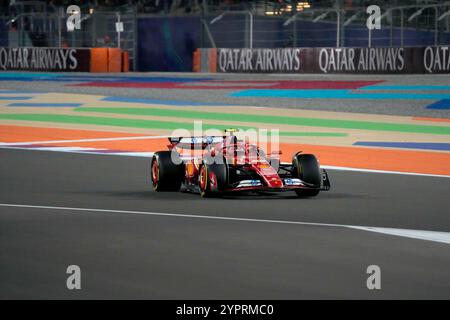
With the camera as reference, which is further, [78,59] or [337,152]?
[78,59]

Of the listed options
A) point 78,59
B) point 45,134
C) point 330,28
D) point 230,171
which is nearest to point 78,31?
point 78,59

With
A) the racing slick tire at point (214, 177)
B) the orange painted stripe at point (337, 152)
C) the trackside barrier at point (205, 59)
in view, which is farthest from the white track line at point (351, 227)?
the trackside barrier at point (205, 59)

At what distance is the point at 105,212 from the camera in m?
11.4

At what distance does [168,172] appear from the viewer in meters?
13.1

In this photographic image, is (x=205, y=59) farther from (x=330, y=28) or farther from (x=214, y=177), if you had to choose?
(x=214, y=177)

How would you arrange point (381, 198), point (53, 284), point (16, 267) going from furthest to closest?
point (381, 198) → point (16, 267) → point (53, 284)

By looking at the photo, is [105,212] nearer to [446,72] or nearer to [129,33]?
[446,72]

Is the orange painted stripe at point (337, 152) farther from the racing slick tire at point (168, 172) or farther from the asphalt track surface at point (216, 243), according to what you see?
the racing slick tire at point (168, 172)

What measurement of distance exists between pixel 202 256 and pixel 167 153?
186 inches

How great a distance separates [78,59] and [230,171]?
3582 cm

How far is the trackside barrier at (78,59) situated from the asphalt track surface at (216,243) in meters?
33.2

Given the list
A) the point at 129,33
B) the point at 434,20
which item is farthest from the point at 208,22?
the point at 434,20
